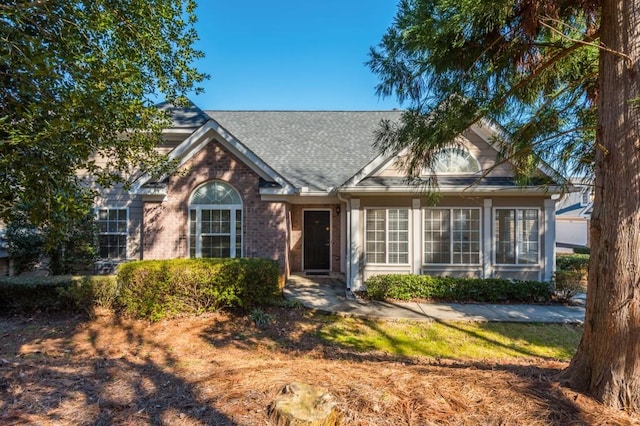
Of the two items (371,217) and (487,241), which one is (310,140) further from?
(487,241)

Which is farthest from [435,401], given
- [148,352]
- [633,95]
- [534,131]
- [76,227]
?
[76,227]

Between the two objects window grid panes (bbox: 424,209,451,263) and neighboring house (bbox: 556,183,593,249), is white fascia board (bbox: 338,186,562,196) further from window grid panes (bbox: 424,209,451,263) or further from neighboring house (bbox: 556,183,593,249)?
neighboring house (bbox: 556,183,593,249)

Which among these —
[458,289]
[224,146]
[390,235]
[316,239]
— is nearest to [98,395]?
[224,146]

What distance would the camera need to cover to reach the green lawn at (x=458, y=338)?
5801mm

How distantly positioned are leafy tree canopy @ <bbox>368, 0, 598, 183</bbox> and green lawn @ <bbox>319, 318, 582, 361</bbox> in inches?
129

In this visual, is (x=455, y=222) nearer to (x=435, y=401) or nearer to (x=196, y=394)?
(x=435, y=401)

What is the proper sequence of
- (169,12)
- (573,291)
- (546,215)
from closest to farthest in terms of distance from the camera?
(169,12) < (573,291) < (546,215)

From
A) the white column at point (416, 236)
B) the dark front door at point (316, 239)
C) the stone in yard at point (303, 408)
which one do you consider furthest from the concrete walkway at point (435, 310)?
the stone in yard at point (303, 408)

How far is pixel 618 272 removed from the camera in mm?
2992

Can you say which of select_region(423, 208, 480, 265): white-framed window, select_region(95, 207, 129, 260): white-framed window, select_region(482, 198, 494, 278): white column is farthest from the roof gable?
select_region(95, 207, 129, 260): white-framed window

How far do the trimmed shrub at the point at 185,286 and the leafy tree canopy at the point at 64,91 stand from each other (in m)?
2.55

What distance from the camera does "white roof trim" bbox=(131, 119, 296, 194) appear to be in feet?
30.6

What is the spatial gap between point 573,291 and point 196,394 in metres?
9.96

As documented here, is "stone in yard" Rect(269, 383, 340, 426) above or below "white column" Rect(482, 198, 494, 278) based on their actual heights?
below
